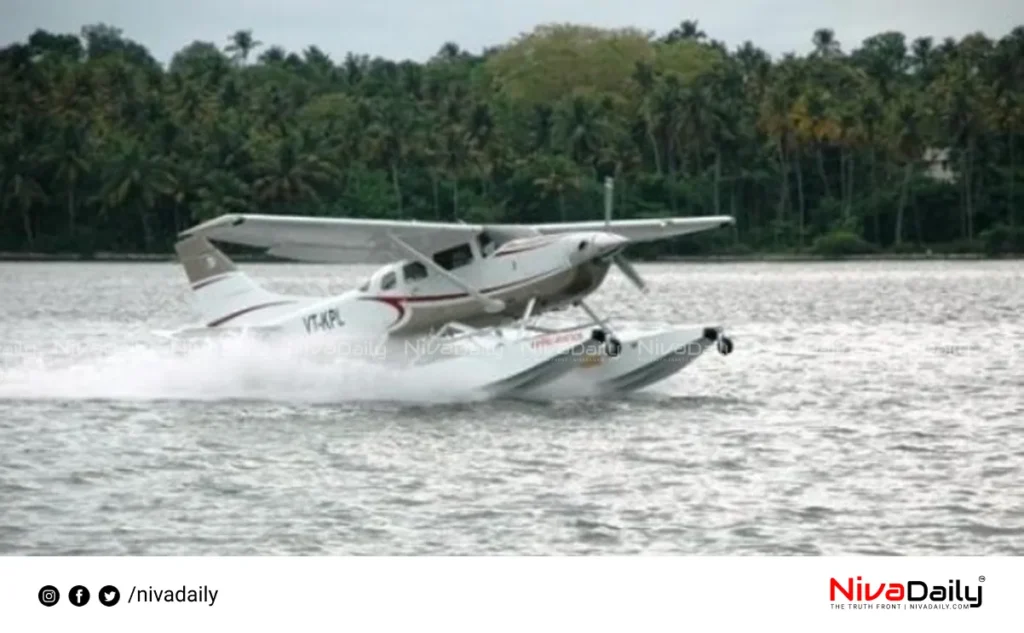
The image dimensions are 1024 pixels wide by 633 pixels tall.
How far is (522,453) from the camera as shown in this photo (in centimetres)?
993

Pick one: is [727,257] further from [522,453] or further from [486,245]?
[522,453]

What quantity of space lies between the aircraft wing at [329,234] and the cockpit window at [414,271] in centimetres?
7

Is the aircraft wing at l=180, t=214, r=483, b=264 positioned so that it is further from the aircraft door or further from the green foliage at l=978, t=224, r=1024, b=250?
the green foliage at l=978, t=224, r=1024, b=250

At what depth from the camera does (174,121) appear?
23359 millimetres

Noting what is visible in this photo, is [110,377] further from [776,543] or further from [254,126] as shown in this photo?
[254,126]

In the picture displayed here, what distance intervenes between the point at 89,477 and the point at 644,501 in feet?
7.85

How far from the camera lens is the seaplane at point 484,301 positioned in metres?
11.7
